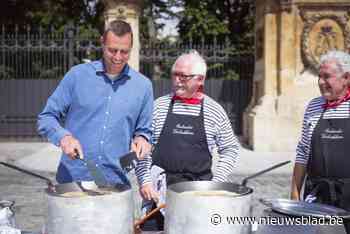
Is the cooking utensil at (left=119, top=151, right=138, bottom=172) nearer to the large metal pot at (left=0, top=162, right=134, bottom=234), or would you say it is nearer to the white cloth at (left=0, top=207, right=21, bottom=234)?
the large metal pot at (left=0, top=162, right=134, bottom=234)

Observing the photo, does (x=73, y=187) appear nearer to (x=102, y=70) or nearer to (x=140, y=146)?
(x=140, y=146)

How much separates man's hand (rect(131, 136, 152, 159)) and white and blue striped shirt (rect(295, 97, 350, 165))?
0.91 m

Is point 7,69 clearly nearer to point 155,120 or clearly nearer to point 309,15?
point 309,15

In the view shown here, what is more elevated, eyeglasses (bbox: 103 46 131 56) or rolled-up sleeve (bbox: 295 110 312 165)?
eyeglasses (bbox: 103 46 131 56)

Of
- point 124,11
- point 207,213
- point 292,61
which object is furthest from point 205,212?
point 124,11

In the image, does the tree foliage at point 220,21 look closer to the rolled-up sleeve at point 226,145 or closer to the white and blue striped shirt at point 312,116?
the white and blue striped shirt at point 312,116

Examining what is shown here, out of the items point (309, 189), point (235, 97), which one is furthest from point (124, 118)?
point (235, 97)

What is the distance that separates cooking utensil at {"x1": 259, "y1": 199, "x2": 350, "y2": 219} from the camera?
74.4 inches

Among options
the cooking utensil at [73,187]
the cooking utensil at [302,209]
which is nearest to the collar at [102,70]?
the cooking utensil at [73,187]

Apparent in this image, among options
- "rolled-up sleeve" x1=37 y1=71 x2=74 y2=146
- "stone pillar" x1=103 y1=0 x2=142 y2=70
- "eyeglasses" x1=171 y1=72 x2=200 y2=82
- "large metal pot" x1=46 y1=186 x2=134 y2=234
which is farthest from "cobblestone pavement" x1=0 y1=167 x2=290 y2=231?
"stone pillar" x1=103 y1=0 x2=142 y2=70

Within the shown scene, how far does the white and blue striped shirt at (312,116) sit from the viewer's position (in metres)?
2.71

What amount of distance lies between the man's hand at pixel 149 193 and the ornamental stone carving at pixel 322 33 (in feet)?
28.9

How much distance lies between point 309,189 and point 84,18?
17.1m

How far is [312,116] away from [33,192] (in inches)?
199
